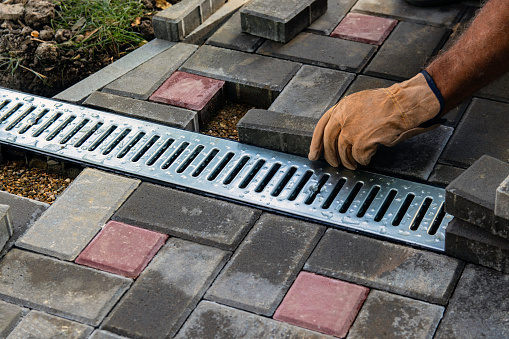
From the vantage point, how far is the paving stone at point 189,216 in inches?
102

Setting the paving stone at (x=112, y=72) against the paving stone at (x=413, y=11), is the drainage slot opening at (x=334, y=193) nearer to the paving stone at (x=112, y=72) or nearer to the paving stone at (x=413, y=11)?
the paving stone at (x=112, y=72)

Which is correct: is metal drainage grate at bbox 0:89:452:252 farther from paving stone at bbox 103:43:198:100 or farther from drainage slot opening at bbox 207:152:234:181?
paving stone at bbox 103:43:198:100

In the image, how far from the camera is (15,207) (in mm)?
2766

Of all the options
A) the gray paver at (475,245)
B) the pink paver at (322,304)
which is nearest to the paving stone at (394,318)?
the pink paver at (322,304)

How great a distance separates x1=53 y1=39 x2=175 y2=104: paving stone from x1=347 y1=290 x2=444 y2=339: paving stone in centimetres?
191

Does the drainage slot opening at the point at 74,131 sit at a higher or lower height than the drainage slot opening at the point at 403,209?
higher

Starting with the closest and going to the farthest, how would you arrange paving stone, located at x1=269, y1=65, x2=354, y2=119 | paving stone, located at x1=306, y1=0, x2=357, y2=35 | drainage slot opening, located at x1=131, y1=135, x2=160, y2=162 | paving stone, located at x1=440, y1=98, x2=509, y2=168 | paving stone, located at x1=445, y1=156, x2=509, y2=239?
paving stone, located at x1=445, y1=156, x2=509, y2=239, paving stone, located at x1=440, y1=98, x2=509, y2=168, drainage slot opening, located at x1=131, y1=135, x2=160, y2=162, paving stone, located at x1=269, y1=65, x2=354, y2=119, paving stone, located at x1=306, y1=0, x2=357, y2=35

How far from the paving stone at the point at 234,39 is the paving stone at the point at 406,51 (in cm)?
68

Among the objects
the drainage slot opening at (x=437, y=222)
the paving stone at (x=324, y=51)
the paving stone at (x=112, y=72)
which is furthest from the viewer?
the paving stone at (x=324, y=51)

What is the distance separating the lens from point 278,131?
2957 millimetres

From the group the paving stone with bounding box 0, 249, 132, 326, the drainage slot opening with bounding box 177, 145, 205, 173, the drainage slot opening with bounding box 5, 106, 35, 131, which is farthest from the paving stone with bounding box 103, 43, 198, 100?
the paving stone with bounding box 0, 249, 132, 326

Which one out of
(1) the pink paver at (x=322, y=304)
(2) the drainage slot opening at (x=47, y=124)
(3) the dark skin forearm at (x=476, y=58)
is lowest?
(1) the pink paver at (x=322, y=304)

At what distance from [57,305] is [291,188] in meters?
1.06

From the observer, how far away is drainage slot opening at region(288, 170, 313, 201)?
9.12 ft
